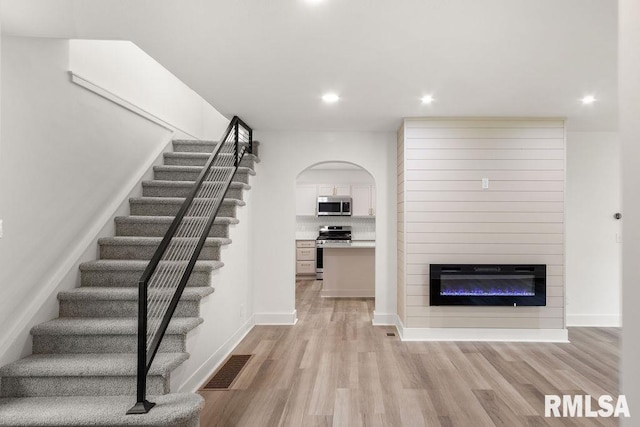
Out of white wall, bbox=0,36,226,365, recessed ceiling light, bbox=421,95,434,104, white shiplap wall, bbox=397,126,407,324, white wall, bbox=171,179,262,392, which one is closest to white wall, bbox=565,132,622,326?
white shiplap wall, bbox=397,126,407,324

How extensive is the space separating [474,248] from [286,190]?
2.52 m

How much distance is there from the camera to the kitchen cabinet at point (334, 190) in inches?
346

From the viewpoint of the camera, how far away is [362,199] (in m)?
8.80

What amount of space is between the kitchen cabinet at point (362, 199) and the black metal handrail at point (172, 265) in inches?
196

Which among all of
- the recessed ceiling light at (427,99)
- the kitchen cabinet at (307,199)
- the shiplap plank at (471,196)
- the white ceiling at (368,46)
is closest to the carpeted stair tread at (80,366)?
the white ceiling at (368,46)

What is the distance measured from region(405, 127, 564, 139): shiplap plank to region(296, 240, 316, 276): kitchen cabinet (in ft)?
17.1

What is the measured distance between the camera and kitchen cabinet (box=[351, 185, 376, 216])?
346 inches

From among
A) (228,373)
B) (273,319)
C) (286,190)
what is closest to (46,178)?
(228,373)

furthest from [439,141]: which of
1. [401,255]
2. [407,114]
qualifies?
[401,255]

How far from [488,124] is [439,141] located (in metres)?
0.62

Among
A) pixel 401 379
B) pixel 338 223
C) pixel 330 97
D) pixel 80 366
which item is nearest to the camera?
pixel 80 366

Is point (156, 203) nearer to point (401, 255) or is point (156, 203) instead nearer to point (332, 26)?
point (332, 26)

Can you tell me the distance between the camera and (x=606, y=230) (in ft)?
15.5

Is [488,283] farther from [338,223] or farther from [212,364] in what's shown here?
[338,223]
